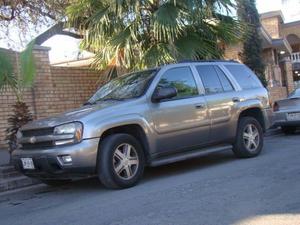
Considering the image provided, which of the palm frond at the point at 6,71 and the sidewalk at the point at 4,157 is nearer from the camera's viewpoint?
the palm frond at the point at 6,71

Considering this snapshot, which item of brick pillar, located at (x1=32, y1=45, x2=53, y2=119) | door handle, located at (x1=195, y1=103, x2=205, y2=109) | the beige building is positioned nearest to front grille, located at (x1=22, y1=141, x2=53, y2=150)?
door handle, located at (x1=195, y1=103, x2=205, y2=109)

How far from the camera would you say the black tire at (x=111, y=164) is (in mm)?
7316

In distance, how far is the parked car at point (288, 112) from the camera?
1371 cm

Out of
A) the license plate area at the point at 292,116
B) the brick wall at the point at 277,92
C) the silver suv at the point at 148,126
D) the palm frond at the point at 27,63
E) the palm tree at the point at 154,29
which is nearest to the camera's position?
the palm frond at the point at 27,63

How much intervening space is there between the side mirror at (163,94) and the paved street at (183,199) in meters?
1.23

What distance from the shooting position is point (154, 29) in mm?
11586

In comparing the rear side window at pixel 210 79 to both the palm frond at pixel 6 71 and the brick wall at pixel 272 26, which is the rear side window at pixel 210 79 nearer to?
the palm frond at pixel 6 71

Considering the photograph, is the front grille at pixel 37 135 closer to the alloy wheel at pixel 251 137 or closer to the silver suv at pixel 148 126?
the silver suv at pixel 148 126

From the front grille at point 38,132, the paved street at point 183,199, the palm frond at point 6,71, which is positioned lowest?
the paved street at point 183,199

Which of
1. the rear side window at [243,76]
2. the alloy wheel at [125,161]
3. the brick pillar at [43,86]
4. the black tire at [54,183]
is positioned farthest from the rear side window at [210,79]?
the brick pillar at [43,86]

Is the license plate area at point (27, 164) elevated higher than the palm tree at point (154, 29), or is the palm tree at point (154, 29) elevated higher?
the palm tree at point (154, 29)

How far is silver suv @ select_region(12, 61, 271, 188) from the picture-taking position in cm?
729

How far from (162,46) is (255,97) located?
9.27 ft

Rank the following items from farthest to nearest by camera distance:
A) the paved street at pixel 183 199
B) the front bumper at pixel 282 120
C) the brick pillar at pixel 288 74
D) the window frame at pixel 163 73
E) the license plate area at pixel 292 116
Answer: the brick pillar at pixel 288 74 < the front bumper at pixel 282 120 < the license plate area at pixel 292 116 < the window frame at pixel 163 73 < the paved street at pixel 183 199
